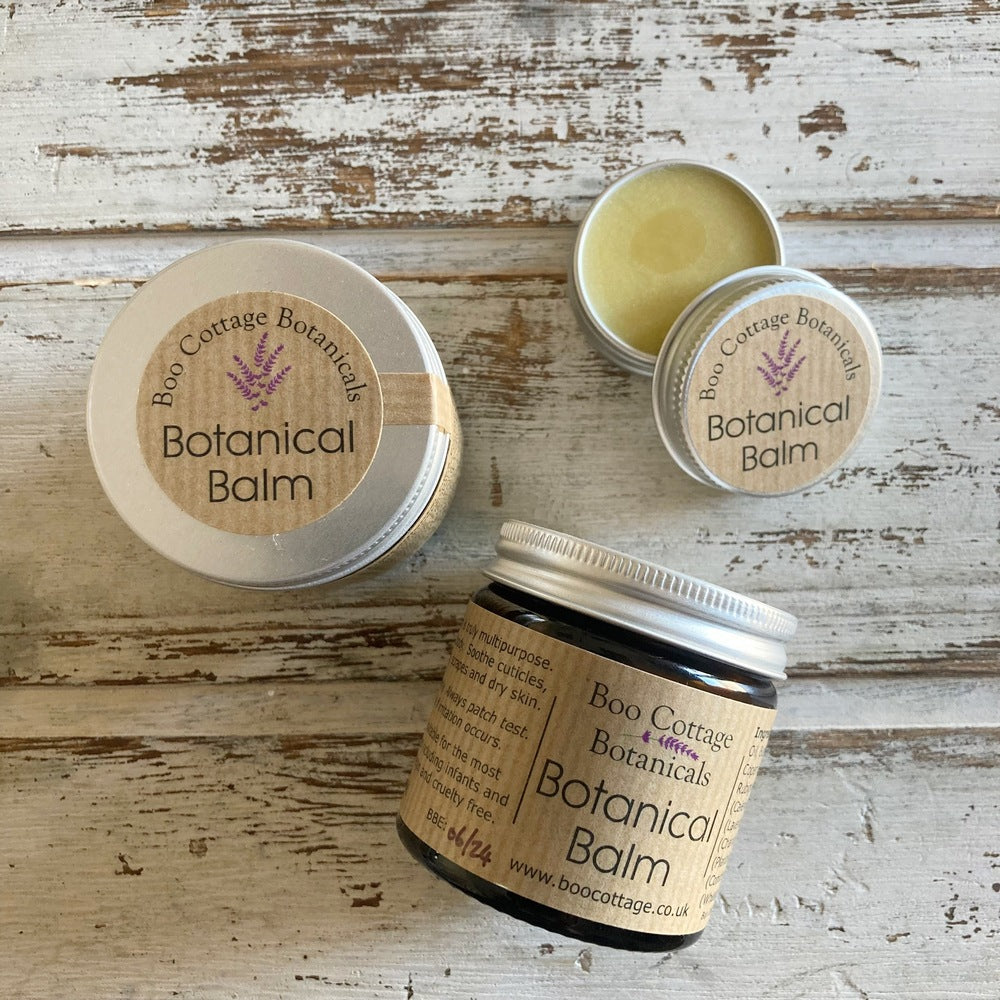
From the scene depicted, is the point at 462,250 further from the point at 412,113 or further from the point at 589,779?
the point at 589,779

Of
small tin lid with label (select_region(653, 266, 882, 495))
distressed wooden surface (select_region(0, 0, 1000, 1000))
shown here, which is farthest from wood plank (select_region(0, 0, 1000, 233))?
small tin lid with label (select_region(653, 266, 882, 495))

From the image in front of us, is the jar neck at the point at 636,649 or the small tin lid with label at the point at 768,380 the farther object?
the small tin lid with label at the point at 768,380

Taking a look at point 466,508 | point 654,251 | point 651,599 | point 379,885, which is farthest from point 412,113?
point 379,885

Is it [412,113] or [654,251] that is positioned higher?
[412,113]

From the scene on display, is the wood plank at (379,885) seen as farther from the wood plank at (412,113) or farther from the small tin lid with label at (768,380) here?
the wood plank at (412,113)

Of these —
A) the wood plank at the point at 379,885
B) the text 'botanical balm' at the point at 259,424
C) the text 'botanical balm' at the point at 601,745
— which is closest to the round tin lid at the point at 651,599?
the text 'botanical balm' at the point at 601,745

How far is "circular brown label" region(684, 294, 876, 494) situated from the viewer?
69 cm

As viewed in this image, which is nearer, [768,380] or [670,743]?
[670,743]

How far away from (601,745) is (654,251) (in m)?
0.41

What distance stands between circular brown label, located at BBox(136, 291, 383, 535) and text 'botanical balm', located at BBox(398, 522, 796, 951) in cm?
15

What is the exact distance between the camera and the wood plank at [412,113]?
77 centimetres

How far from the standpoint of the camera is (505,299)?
0.77 m

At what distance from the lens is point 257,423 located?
58cm

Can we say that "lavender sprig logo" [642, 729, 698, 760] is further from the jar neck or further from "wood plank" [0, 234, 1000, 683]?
"wood plank" [0, 234, 1000, 683]
